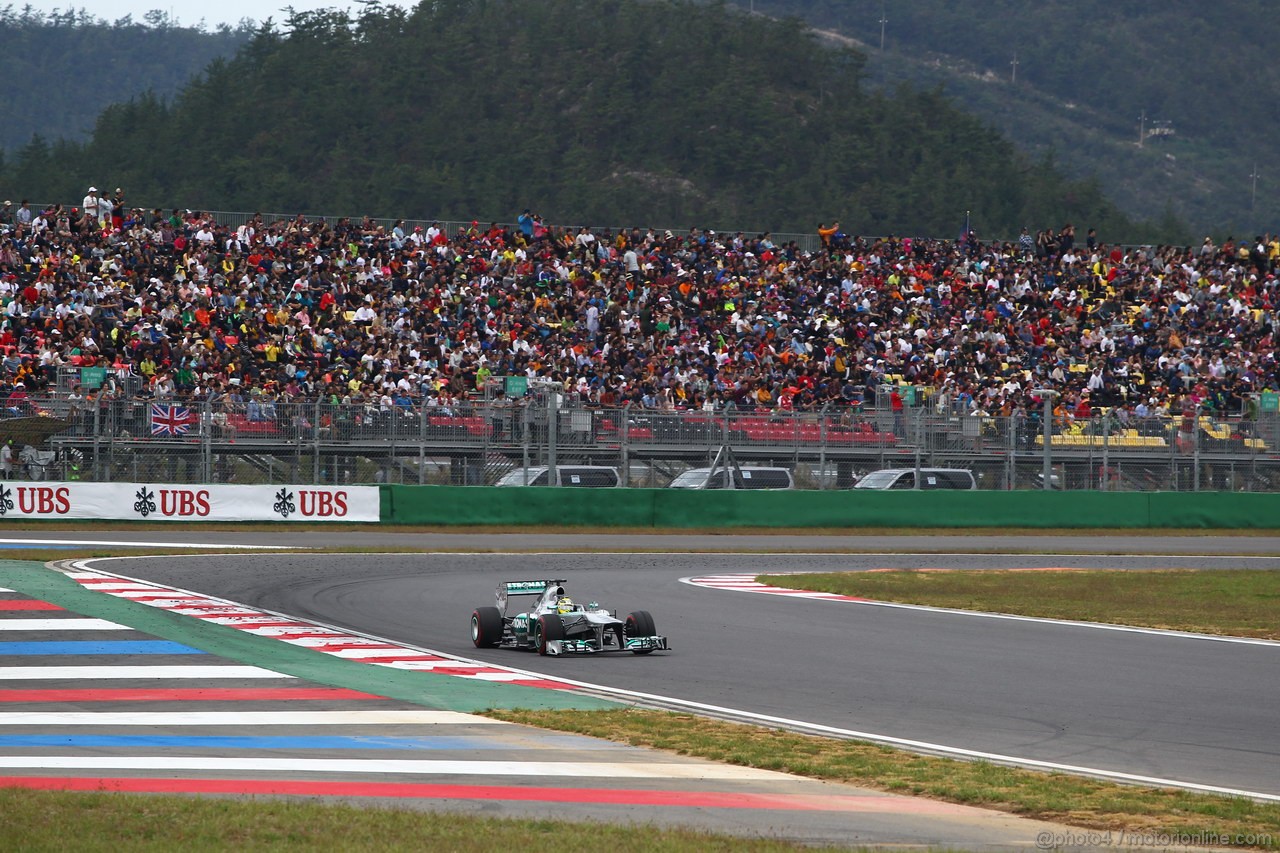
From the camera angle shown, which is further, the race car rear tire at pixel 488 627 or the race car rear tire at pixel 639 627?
the race car rear tire at pixel 488 627

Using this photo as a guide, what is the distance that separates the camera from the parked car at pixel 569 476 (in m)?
32.6

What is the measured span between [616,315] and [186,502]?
Result: 13907mm

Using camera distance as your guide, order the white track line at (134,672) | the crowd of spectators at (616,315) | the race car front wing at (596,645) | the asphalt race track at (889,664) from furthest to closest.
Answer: the crowd of spectators at (616,315), the race car front wing at (596,645), the white track line at (134,672), the asphalt race track at (889,664)

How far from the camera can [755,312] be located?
42.8 m

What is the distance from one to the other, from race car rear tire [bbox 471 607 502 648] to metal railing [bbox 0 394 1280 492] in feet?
53.6

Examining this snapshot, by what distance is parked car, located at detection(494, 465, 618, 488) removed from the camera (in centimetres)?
3259

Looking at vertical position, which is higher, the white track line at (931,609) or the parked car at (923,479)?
the parked car at (923,479)

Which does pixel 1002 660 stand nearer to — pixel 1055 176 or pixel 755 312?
pixel 755 312

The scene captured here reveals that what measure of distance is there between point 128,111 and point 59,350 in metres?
60.4

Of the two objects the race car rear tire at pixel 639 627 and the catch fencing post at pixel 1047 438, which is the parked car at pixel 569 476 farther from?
the race car rear tire at pixel 639 627

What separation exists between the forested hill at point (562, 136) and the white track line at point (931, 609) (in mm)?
62069

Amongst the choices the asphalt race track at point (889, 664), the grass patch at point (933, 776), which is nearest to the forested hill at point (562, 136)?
the asphalt race track at point (889, 664)

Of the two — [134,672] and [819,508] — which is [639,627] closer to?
[134,672]

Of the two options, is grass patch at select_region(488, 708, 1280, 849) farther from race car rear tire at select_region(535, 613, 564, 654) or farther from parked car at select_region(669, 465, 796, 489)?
parked car at select_region(669, 465, 796, 489)
